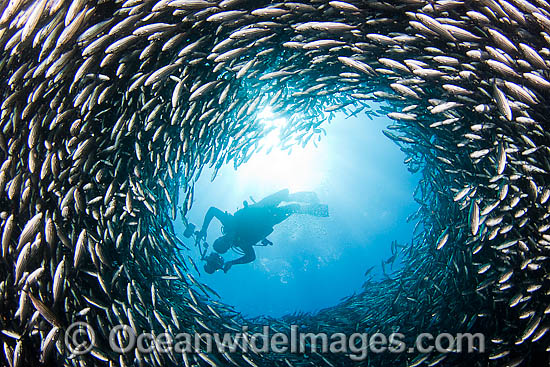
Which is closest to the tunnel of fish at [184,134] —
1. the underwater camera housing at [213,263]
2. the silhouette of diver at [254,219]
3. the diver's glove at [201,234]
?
the diver's glove at [201,234]

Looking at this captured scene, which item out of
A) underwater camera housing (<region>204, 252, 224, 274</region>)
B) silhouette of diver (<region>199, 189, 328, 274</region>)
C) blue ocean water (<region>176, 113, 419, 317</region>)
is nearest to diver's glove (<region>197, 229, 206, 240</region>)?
underwater camera housing (<region>204, 252, 224, 274</region>)

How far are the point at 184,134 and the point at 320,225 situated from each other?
3410 centimetres

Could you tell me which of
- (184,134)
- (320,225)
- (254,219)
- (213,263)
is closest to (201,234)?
(213,263)

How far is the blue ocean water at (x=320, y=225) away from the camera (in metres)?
24.4

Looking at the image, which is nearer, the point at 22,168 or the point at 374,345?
the point at 22,168

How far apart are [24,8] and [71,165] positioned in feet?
5.96

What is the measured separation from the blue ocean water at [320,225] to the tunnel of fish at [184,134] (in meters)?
16.5

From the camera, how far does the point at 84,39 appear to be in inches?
126

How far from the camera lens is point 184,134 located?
4547 mm

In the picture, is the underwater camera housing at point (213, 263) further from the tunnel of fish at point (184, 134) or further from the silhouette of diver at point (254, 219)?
the tunnel of fish at point (184, 134)

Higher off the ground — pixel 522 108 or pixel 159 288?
pixel 522 108

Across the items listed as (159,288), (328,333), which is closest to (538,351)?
(328,333)

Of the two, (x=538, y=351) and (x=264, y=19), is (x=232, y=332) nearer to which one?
(x=538, y=351)

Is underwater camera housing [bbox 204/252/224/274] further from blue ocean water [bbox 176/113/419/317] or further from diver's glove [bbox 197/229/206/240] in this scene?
blue ocean water [bbox 176/113/419/317]
